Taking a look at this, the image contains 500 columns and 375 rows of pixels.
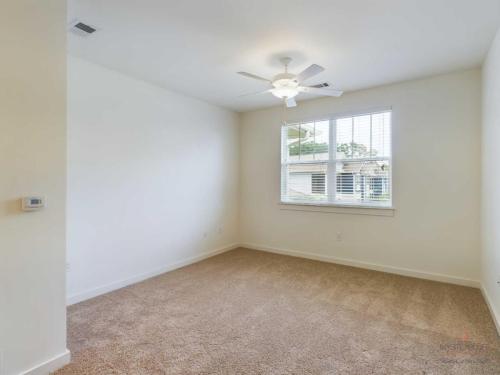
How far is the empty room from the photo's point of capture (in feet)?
6.02

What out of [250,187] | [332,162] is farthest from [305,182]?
[250,187]

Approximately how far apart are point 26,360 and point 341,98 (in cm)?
449

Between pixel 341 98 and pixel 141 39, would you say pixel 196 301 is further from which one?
pixel 341 98

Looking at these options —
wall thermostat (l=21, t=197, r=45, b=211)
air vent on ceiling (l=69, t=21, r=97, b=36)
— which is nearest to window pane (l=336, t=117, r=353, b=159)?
air vent on ceiling (l=69, t=21, r=97, b=36)

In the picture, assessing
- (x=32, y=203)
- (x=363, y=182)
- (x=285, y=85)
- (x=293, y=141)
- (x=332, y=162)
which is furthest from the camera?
(x=293, y=141)

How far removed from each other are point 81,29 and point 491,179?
4.06 metres

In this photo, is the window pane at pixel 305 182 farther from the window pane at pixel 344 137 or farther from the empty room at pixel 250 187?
the window pane at pixel 344 137

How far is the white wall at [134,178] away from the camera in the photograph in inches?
118

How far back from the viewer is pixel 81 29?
7.93ft

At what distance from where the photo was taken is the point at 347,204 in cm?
420

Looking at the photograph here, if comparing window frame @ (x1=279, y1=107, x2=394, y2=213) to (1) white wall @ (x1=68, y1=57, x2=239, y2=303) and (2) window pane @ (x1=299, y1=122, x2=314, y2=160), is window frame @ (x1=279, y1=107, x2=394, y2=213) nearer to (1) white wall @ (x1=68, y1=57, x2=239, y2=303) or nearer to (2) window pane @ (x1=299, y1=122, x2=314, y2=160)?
(2) window pane @ (x1=299, y1=122, x2=314, y2=160)

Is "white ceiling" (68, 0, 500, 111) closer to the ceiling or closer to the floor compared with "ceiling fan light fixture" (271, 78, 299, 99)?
closer to the ceiling

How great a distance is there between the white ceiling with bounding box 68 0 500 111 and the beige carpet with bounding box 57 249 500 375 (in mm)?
2620

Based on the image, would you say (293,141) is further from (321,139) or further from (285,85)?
(285,85)
